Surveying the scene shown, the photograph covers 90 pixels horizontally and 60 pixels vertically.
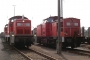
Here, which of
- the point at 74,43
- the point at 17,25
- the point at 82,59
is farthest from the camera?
the point at 17,25

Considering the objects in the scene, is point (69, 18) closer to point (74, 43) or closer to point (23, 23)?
point (74, 43)

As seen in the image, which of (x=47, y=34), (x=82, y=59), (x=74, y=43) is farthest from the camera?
(x=47, y=34)

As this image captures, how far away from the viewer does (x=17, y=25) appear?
786 inches

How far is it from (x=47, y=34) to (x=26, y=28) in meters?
3.92

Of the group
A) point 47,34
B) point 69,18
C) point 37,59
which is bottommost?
point 37,59

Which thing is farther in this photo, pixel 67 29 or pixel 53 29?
pixel 53 29

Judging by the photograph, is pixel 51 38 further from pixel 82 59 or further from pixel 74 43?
pixel 82 59

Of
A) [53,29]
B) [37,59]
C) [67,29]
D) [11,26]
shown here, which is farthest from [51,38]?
[37,59]

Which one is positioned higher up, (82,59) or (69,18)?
(69,18)

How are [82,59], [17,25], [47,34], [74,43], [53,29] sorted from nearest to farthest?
[82,59], [74,43], [17,25], [53,29], [47,34]

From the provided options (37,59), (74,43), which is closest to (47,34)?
(74,43)

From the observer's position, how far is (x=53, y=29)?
21578mm

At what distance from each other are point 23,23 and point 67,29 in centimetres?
480

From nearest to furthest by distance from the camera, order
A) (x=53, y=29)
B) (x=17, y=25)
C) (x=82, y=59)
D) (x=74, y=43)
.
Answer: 1. (x=82, y=59)
2. (x=74, y=43)
3. (x=17, y=25)
4. (x=53, y=29)
